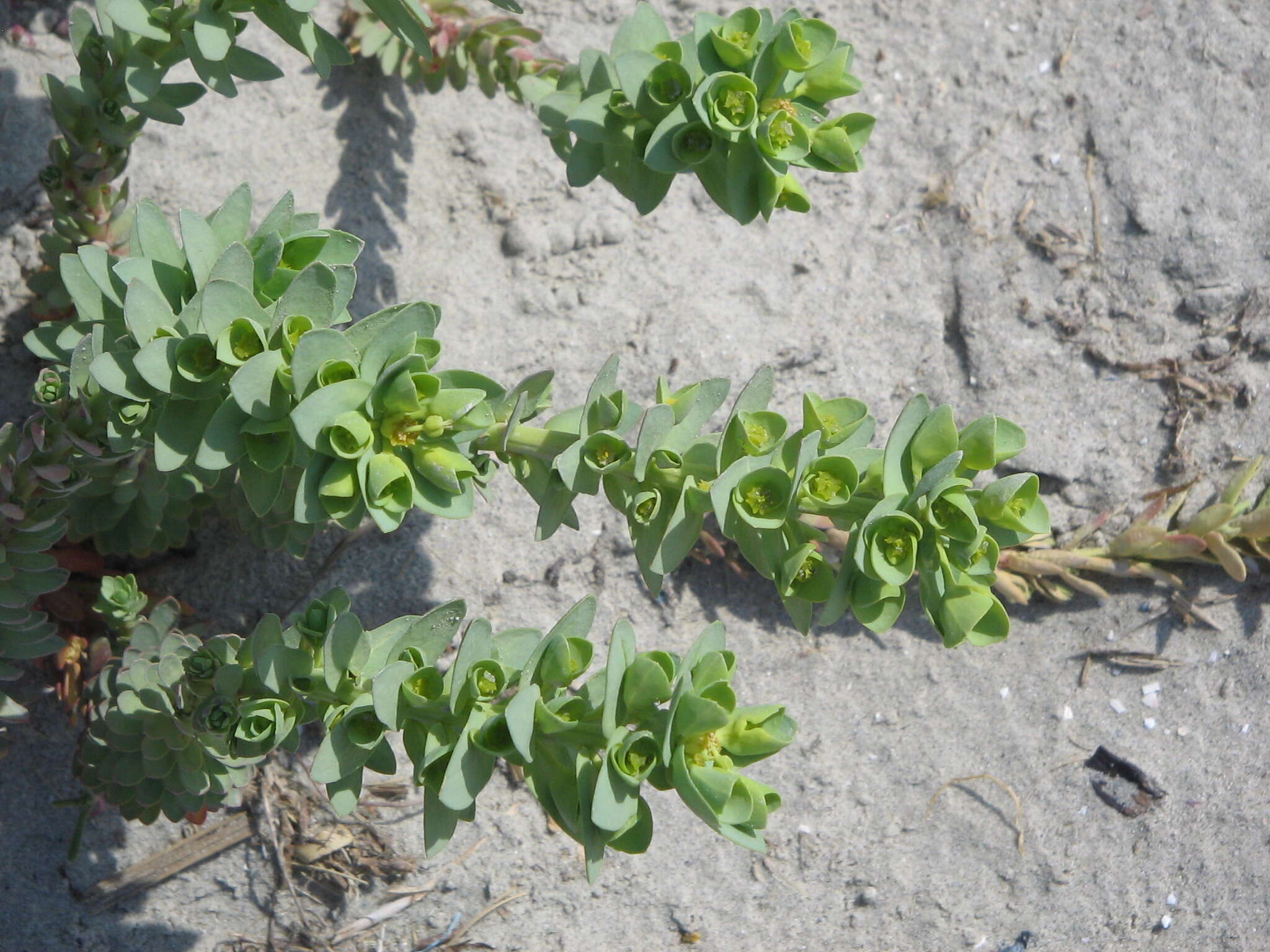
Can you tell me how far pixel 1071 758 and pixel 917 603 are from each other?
0.63m

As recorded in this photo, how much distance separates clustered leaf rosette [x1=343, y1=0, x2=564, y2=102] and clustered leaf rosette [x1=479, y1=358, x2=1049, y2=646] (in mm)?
1498

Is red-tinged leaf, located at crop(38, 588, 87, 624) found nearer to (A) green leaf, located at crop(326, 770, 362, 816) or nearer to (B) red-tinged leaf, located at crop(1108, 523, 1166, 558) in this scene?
(A) green leaf, located at crop(326, 770, 362, 816)

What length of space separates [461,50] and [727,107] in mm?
1443

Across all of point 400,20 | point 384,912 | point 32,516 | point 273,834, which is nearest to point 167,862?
point 273,834

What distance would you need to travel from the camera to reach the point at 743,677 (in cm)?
317

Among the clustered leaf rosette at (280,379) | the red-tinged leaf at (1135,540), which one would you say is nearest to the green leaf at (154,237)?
the clustered leaf rosette at (280,379)

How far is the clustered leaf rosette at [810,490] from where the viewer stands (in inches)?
69.1

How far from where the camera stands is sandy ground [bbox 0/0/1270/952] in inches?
119

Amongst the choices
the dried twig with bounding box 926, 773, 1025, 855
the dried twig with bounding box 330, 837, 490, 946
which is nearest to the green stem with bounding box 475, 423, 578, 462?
the dried twig with bounding box 330, 837, 490, 946

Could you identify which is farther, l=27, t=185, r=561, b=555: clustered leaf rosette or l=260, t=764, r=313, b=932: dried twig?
l=260, t=764, r=313, b=932: dried twig

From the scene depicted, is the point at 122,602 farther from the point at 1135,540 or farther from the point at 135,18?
the point at 1135,540

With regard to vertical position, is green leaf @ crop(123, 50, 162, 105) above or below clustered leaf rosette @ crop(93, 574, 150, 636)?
above

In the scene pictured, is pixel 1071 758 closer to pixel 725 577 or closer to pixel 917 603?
pixel 917 603

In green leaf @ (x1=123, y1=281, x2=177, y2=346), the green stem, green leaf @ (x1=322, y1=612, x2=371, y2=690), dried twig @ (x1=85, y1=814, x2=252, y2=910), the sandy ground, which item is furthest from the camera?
the sandy ground
